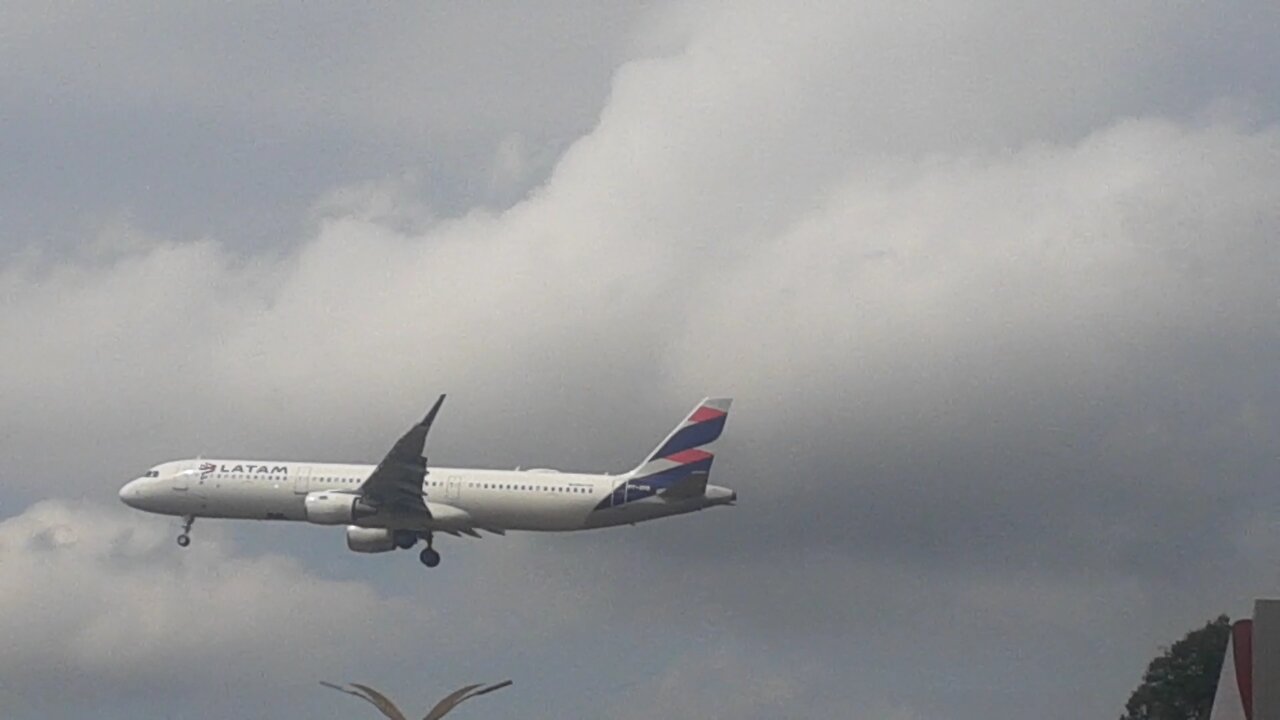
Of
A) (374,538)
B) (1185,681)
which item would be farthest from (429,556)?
(1185,681)

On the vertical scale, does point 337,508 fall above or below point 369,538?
above

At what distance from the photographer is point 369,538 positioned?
113 metres

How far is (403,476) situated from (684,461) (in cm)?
1659

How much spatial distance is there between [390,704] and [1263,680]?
103 ft

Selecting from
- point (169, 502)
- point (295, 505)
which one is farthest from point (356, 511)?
point (169, 502)

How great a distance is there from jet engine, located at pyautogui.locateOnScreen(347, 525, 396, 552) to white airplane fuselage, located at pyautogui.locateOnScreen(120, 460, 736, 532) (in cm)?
78

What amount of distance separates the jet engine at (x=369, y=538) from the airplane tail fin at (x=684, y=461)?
13.6m

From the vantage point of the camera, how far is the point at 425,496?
11300cm

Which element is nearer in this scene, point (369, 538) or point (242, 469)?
→ point (242, 469)

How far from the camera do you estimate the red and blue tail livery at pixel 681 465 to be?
111m

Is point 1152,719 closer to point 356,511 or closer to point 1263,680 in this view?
point 356,511

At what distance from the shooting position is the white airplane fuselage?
112 metres

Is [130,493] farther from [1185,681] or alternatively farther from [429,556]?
[1185,681]

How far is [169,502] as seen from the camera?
373 ft
